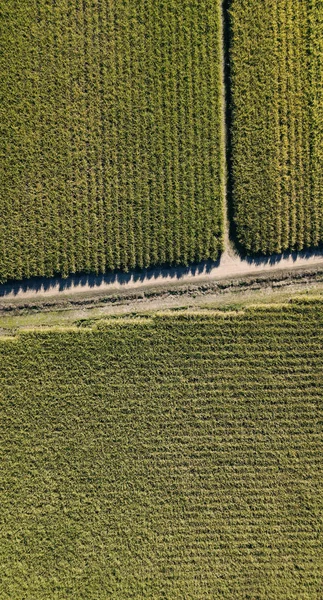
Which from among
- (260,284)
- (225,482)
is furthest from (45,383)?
(260,284)

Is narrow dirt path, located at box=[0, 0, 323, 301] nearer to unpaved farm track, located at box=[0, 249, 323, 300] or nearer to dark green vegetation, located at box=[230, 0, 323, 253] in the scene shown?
unpaved farm track, located at box=[0, 249, 323, 300]

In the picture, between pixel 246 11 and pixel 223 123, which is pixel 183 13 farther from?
pixel 223 123

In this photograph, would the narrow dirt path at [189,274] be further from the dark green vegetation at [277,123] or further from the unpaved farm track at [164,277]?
the dark green vegetation at [277,123]

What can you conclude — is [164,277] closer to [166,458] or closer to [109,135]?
[109,135]

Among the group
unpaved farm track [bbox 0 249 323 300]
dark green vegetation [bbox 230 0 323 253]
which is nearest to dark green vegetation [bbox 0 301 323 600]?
unpaved farm track [bbox 0 249 323 300]

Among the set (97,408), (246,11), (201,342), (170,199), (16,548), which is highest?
(246,11)

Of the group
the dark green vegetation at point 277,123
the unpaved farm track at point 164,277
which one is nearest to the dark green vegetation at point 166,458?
the unpaved farm track at point 164,277

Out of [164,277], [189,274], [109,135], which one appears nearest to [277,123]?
[109,135]
